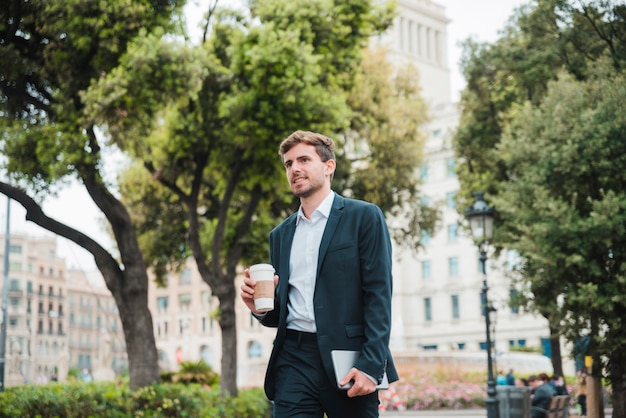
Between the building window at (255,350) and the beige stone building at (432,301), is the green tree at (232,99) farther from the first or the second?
the building window at (255,350)

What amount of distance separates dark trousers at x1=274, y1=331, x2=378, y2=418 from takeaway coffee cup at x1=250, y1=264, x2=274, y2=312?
0.23 metres

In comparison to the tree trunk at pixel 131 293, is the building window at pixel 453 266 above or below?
above

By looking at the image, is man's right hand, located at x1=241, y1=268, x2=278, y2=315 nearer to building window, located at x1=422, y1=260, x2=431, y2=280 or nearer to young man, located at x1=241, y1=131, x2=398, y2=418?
young man, located at x1=241, y1=131, x2=398, y2=418

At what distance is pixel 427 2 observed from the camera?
9781 centimetres

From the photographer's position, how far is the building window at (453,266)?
7369 cm

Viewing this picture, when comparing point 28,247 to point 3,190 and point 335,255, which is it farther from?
point 335,255

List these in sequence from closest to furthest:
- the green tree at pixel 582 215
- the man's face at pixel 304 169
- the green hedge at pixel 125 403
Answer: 1. the man's face at pixel 304 169
2. the green hedge at pixel 125 403
3. the green tree at pixel 582 215

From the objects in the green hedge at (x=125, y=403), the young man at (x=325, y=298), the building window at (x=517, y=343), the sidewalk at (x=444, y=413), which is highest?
the building window at (x=517, y=343)

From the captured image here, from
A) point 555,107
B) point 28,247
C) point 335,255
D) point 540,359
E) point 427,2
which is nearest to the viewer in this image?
point 335,255

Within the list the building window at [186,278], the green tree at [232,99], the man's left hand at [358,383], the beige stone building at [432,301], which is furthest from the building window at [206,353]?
the man's left hand at [358,383]

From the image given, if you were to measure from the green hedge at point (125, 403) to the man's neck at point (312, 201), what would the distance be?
24.3 feet

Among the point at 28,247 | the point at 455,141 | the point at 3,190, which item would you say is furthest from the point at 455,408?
the point at 28,247

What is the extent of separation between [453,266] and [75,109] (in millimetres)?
60253

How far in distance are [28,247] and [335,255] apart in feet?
388
